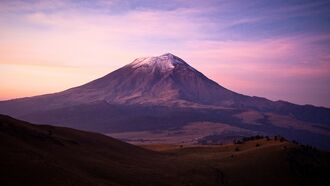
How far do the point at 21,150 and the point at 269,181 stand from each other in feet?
77.0

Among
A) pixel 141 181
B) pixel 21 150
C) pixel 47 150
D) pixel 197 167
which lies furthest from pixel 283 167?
pixel 21 150

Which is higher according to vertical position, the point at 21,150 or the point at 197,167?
the point at 21,150

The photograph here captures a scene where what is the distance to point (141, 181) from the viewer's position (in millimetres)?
30828

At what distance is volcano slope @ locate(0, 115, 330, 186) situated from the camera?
2530cm

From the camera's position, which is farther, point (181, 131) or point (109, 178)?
point (181, 131)

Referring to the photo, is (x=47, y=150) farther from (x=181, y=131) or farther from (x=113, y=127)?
(x=113, y=127)

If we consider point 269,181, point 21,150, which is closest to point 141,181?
point 21,150

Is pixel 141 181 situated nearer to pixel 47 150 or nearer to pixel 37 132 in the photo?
pixel 47 150

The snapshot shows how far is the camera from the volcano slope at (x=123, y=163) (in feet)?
83.0

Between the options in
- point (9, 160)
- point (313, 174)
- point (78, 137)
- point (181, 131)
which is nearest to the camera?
point (9, 160)

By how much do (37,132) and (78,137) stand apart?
881 cm

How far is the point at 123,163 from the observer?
3766 cm

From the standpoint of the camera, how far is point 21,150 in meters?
28.0

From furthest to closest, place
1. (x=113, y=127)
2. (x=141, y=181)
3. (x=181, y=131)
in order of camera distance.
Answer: (x=113, y=127) < (x=181, y=131) < (x=141, y=181)
